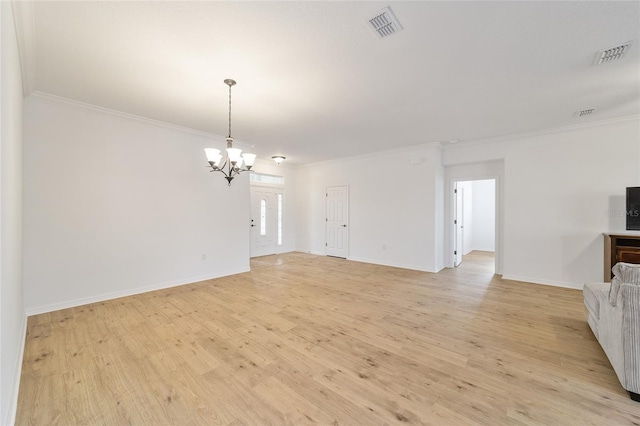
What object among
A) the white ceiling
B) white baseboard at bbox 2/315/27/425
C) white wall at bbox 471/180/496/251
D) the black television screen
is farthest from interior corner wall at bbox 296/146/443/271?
white baseboard at bbox 2/315/27/425

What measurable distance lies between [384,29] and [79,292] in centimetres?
516

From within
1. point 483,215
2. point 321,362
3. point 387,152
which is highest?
point 387,152

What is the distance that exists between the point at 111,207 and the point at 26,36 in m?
2.43

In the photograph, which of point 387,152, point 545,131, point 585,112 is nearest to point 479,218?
point 545,131

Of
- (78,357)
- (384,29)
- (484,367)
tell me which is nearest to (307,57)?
(384,29)

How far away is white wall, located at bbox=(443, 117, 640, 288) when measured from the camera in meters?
4.28

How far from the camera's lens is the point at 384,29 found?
2.13 meters

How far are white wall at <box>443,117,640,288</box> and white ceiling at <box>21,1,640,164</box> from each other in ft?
1.52

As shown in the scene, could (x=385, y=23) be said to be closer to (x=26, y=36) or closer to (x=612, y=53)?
(x=612, y=53)

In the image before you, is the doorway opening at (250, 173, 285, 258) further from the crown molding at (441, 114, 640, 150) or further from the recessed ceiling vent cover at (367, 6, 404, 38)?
the recessed ceiling vent cover at (367, 6, 404, 38)

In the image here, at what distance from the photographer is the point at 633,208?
404 cm

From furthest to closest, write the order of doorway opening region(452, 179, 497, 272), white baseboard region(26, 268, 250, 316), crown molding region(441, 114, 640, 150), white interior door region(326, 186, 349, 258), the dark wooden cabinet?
doorway opening region(452, 179, 497, 272)
white interior door region(326, 186, 349, 258)
crown molding region(441, 114, 640, 150)
the dark wooden cabinet
white baseboard region(26, 268, 250, 316)

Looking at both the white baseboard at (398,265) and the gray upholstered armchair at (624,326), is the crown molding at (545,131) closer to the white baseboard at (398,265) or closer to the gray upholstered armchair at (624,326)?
the white baseboard at (398,265)

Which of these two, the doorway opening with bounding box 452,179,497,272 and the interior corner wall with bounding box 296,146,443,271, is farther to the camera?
the doorway opening with bounding box 452,179,497,272
